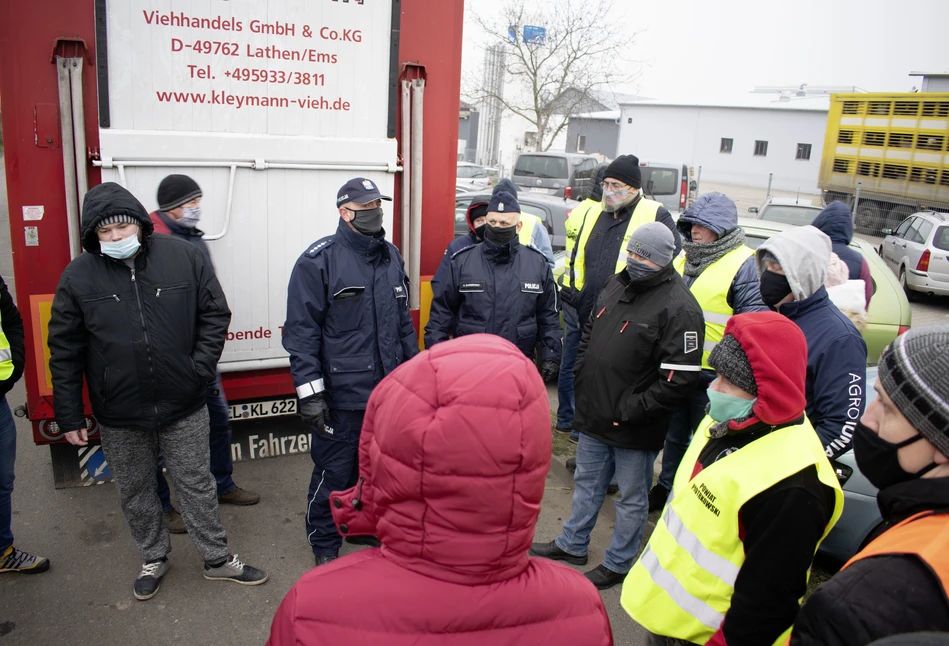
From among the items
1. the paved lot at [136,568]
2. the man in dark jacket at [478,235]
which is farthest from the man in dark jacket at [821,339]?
the man in dark jacket at [478,235]

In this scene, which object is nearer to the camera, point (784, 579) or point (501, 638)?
point (501, 638)

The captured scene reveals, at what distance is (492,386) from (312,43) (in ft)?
10.8

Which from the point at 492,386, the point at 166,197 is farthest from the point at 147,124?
the point at 492,386

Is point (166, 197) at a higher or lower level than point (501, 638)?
higher

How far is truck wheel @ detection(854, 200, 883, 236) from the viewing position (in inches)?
835

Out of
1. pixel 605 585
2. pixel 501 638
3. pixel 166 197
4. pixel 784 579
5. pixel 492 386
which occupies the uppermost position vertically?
pixel 166 197

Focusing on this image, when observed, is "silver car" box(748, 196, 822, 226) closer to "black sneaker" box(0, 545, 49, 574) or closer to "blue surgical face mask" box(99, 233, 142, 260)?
"blue surgical face mask" box(99, 233, 142, 260)

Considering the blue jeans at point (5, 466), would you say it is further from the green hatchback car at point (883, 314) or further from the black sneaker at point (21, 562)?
the green hatchback car at point (883, 314)

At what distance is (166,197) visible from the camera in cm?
358

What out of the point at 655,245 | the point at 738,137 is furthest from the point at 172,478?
the point at 738,137

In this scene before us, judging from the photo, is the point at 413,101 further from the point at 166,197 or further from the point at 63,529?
the point at 63,529

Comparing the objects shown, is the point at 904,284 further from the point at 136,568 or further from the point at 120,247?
the point at 120,247

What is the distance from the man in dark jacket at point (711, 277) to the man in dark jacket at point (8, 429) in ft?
11.5

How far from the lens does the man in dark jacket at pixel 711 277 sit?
389 centimetres
